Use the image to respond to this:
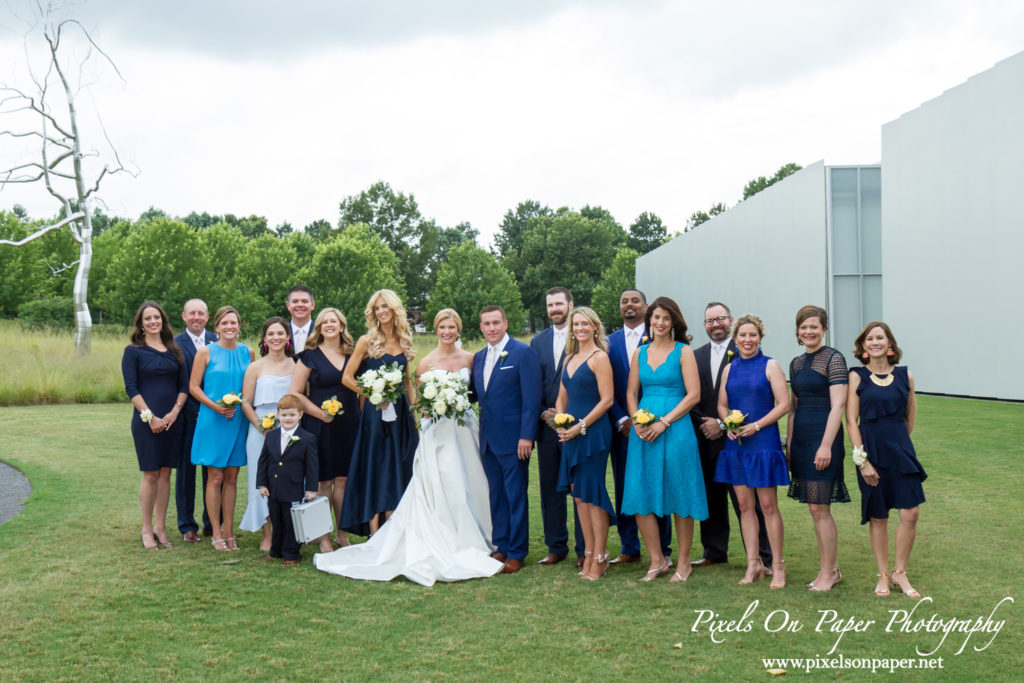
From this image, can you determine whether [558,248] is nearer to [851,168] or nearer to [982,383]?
[851,168]

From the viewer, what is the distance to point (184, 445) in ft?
25.2

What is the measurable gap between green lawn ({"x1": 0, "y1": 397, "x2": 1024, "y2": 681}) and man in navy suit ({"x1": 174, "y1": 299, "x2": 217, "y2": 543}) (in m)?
0.20

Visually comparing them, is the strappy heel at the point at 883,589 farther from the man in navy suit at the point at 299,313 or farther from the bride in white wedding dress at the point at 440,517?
the man in navy suit at the point at 299,313

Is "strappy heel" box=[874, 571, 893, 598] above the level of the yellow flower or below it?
below

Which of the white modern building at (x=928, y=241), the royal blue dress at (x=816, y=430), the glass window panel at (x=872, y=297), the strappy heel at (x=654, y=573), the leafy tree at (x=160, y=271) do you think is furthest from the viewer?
the leafy tree at (x=160, y=271)

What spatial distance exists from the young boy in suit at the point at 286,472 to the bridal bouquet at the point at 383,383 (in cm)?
67

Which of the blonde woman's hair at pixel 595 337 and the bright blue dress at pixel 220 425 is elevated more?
the blonde woman's hair at pixel 595 337

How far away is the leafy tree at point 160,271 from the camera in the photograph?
44.2 meters

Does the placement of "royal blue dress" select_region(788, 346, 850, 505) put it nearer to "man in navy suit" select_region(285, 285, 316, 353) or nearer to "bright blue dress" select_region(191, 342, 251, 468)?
"man in navy suit" select_region(285, 285, 316, 353)

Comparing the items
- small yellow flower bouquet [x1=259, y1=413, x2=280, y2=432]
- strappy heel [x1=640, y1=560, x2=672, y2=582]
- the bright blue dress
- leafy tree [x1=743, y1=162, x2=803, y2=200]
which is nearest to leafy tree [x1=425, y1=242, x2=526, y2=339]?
leafy tree [x1=743, y1=162, x2=803, y2=200]

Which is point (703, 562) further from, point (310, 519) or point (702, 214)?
point (702, 214)

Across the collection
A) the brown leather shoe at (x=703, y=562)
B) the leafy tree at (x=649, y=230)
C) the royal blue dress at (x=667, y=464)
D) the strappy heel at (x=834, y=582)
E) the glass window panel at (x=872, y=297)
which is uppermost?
the leafy tree at (x=649, y=230)

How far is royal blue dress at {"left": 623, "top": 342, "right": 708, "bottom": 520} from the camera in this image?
19.6ft

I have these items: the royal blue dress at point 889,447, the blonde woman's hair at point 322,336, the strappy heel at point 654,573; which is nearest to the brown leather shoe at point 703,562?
the strappy heel at point 654,573
